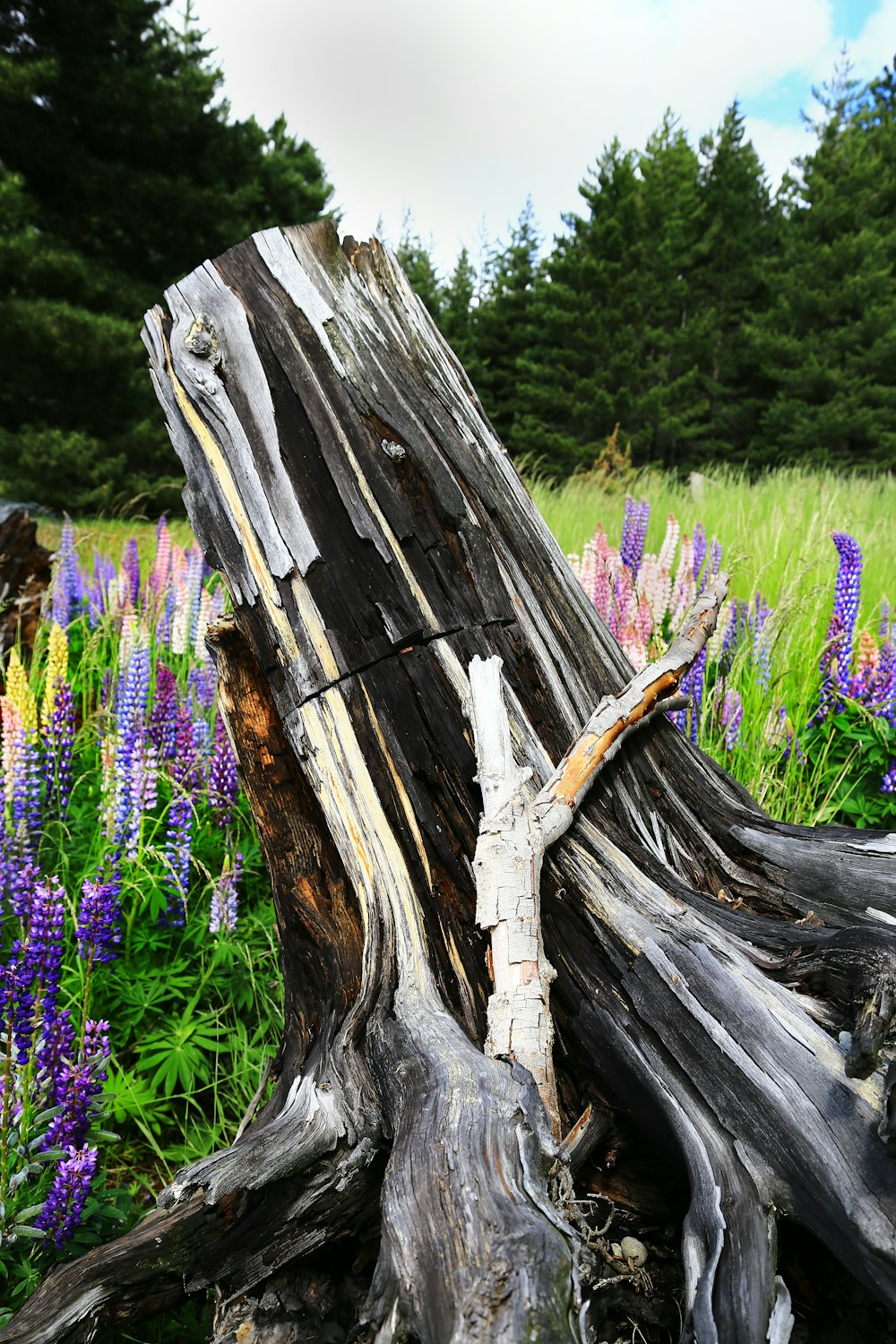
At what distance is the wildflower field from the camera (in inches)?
66.9

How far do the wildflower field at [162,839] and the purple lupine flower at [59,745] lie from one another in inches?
0.4

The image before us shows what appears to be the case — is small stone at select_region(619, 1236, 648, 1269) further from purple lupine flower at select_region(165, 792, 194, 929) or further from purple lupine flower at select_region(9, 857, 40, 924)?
purple lupine flower at select_region(165, 792, 194, 929)

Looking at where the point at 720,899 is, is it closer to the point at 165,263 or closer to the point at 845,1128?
the point at 845,1128

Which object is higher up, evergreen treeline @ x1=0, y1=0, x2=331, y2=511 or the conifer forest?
evergreen treeline @ x1=0, y1=0, x2=331, y2=511

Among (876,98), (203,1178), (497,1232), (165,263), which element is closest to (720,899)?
(497,1232)

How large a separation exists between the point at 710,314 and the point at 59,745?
28.2m

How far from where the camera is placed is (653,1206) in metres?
1.23

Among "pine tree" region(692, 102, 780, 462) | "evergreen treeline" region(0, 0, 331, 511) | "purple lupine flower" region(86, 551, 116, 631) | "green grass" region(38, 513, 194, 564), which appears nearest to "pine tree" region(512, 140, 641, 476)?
"pine tree" region(692, 102, 780, 462)

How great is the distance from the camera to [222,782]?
2.78 m

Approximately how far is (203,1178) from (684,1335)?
0.64 m

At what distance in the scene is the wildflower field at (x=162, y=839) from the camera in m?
1.70

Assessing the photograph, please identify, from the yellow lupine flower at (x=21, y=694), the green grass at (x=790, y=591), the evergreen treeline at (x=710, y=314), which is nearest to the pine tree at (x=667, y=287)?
the evergreen treeline at (x=710, y=314)

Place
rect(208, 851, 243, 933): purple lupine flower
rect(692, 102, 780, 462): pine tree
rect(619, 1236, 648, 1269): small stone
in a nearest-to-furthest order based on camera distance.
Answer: rect(619, 1236, 648, 1269): small stone
rect(208, 851, 243, 933): purple lupine flower
rect(692, 102, 780, 462): pine tree

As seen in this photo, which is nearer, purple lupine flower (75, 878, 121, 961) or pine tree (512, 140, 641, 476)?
purple lupine flower (75, 878, 121, 961)
